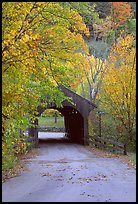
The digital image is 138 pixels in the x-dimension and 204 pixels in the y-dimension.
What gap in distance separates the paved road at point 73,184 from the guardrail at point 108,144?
516cm

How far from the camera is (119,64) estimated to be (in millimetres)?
27344

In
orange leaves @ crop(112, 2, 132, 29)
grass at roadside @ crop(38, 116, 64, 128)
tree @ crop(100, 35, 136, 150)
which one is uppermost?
orange leaves @ crop(112, 2, 132, 29)

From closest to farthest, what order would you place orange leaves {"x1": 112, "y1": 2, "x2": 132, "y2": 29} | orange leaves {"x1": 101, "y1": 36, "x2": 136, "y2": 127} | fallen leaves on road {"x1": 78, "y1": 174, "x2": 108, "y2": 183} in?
fallen leaves on road {"x1": 78, "y1": 174, "x2": 108, "y2": 183}
orange leaves {"x1": 101, "y1": 36, "x2": 136, "y2": 127}
orange leaves {"x1": 112, "y1": 2, "x2": 132, "y2": 29}

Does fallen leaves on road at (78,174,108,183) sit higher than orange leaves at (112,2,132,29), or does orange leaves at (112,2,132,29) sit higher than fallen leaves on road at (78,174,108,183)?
orange leaves at (112,2,132,29)

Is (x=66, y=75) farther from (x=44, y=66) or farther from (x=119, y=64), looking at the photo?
(x=119, y=64)

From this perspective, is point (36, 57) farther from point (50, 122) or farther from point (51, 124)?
point (50, 122)

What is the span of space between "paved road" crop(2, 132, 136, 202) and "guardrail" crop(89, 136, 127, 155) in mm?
5159

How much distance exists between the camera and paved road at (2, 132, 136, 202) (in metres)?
9.24

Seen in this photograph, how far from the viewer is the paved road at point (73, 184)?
30.3ft

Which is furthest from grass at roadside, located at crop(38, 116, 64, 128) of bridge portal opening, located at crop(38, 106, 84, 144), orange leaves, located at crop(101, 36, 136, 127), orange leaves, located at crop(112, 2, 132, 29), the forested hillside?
the forested hillside

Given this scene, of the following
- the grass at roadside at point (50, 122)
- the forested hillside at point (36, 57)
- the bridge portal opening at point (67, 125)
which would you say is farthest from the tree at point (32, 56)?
the grass at roadside at point (50, 122)

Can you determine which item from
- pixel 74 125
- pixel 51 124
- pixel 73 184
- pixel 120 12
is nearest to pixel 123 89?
pixel 120 12

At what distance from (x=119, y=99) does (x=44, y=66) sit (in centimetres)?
1194

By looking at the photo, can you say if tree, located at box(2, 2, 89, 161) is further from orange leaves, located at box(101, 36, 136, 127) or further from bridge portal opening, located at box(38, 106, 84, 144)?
bridge portal opening, located at box(38, 106, 84, 144)
